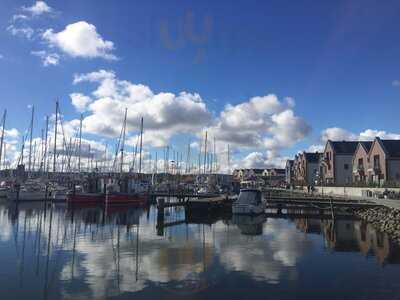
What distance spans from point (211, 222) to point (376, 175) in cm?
4527

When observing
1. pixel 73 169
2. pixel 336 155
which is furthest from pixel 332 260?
pixel 73 169

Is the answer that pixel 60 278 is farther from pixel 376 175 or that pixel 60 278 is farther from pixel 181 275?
pixel 376 175

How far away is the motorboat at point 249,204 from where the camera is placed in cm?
5404

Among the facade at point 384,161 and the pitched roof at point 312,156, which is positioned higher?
the pitched roof at point 312,156

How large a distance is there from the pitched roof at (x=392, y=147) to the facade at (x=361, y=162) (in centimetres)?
584

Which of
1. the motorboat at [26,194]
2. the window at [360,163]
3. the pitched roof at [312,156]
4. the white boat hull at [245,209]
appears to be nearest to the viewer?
the white boat hull at [245,209]

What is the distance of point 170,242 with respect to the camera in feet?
109

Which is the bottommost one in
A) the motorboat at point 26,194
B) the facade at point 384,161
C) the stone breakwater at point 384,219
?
the stone breakwater at point 384,219

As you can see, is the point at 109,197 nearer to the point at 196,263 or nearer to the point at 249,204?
the point at 249,204

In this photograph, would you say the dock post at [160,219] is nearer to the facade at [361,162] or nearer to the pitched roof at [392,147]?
the pitched roof at [392,147]

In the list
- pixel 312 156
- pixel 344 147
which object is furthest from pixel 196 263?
pixel 312 156

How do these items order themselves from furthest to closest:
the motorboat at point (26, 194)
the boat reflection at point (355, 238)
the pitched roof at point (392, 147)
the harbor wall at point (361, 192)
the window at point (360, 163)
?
the window at point (360, 163) < the motorboat at point (26, 194) < the pitched roof at point (392, 147) < the harbor wall at point (361, 192) < the boat reflection at point (355, 238)

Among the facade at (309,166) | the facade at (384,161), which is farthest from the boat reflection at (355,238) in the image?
the facade at (309,166)

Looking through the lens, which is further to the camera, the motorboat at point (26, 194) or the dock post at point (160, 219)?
the motorboat at point (26, 194)
